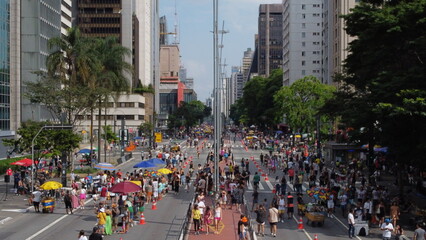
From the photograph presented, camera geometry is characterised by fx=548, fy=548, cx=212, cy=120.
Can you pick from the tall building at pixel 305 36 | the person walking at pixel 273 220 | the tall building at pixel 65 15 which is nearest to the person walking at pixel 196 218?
the person walking at pixel 273 220

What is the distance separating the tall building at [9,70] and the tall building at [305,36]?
74582mm

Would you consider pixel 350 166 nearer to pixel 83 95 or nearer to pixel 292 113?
pixel 83 95

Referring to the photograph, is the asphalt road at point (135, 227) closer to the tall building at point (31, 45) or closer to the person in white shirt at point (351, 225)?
the person in white shirt at point (351, 225)

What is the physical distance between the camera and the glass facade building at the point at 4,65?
65.8 metres

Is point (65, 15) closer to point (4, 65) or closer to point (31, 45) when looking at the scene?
point (31, 45)

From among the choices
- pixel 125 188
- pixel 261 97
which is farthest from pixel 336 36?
pixel 125 188

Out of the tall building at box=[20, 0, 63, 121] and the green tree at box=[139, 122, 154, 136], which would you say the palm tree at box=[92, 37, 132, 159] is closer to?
the tall building at box=[20, 0, 63, 121]

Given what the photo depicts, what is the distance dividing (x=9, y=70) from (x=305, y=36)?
82.8m

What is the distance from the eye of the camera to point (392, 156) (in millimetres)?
30781

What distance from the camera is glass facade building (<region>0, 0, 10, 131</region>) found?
6575 cm

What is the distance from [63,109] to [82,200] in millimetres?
17783

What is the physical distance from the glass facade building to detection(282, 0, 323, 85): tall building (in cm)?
7864

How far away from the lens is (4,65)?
220ft

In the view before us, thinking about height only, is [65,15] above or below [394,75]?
above
